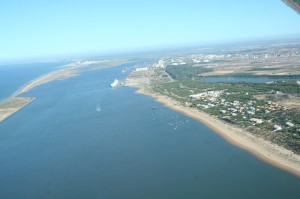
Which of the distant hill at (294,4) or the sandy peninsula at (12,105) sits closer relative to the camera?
the distant hill at (294,4)

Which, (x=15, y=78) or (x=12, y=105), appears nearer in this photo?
(x=12, y=105)

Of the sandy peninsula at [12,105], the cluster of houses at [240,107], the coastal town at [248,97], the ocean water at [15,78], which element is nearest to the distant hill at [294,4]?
the coastal town at [248,97]

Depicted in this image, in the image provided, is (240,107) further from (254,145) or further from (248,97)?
(254,145)

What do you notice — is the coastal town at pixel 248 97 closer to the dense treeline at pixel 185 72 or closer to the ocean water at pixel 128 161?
the dense treeline at pixel 185 72

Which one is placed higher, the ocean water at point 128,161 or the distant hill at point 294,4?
the distant hill at point 294,4

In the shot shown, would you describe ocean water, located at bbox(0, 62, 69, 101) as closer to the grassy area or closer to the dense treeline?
the dense treeline

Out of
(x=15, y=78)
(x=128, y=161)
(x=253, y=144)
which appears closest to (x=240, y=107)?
(x=253, y=144)
